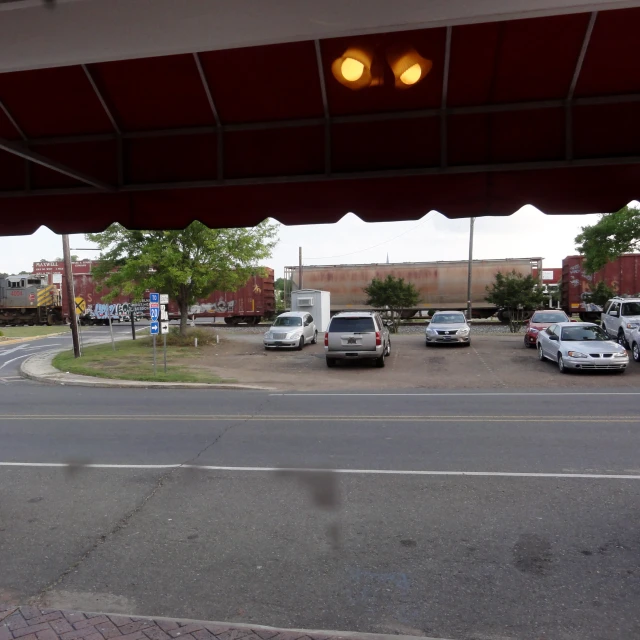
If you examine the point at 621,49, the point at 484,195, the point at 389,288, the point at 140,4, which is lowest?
the point at 389,288

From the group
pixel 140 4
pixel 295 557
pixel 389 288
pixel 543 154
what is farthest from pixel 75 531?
pixel 389 288

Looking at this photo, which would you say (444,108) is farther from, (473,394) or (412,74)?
(473,394)

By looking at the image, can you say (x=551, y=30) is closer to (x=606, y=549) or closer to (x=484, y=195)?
(x=484, y=195)

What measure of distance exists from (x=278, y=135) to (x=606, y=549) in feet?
15.0

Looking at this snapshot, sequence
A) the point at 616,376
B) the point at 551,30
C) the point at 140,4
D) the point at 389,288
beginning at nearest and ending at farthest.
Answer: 1. the point at 140,4
2. the point at 551,30
3. the point at 616,376
4. the point at 389,288

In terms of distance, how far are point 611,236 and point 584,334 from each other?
7.45 metres

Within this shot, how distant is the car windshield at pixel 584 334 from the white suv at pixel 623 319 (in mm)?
3085

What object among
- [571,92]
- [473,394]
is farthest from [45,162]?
[473,394]

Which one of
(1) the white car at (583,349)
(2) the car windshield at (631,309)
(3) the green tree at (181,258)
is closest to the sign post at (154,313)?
(3) the green tree at (181,258)

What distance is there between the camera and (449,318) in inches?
971

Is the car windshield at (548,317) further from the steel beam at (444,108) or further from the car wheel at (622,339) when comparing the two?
the steel beam at (444,108)

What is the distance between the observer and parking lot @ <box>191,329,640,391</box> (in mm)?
15414

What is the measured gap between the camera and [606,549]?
4.61 meters

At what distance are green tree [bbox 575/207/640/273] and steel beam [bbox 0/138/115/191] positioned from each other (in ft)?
69.3
